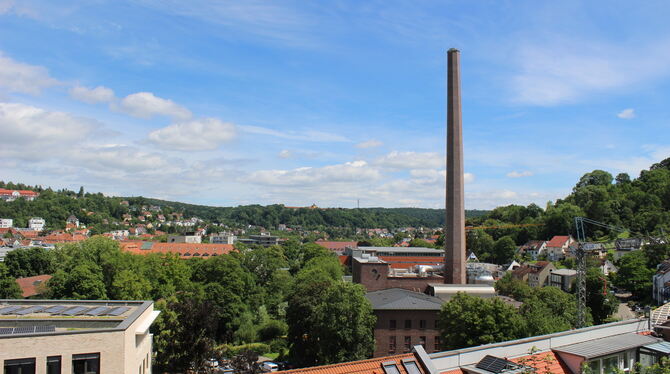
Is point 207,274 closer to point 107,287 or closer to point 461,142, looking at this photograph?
point 107,287

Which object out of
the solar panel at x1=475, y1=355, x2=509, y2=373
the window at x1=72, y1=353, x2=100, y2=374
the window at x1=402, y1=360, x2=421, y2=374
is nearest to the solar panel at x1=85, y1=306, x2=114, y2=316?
the window at x1=72, y1=353, x2=100, y2=374

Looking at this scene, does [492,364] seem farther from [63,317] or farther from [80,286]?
[80,286]

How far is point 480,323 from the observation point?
32.6 metres

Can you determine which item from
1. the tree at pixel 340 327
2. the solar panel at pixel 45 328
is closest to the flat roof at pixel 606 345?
the solar panel at pixel 45 328

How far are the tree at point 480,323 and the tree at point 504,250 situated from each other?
93.0 metres

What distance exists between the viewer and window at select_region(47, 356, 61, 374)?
17.7 m

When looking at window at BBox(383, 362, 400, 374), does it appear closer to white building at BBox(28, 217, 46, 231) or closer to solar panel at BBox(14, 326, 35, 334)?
solar panel at BBox(14, 326, 35, 334)

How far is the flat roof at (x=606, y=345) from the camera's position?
55.8 feet

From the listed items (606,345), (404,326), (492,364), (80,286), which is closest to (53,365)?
(492,364)

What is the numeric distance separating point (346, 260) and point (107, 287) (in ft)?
235

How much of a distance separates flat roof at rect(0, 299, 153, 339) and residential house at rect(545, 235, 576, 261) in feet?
347

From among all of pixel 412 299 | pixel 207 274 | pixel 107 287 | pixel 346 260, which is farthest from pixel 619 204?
pixel 107 287

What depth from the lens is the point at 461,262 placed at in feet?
189

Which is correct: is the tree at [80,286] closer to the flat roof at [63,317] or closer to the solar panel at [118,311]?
the flat roof at [63,317]
